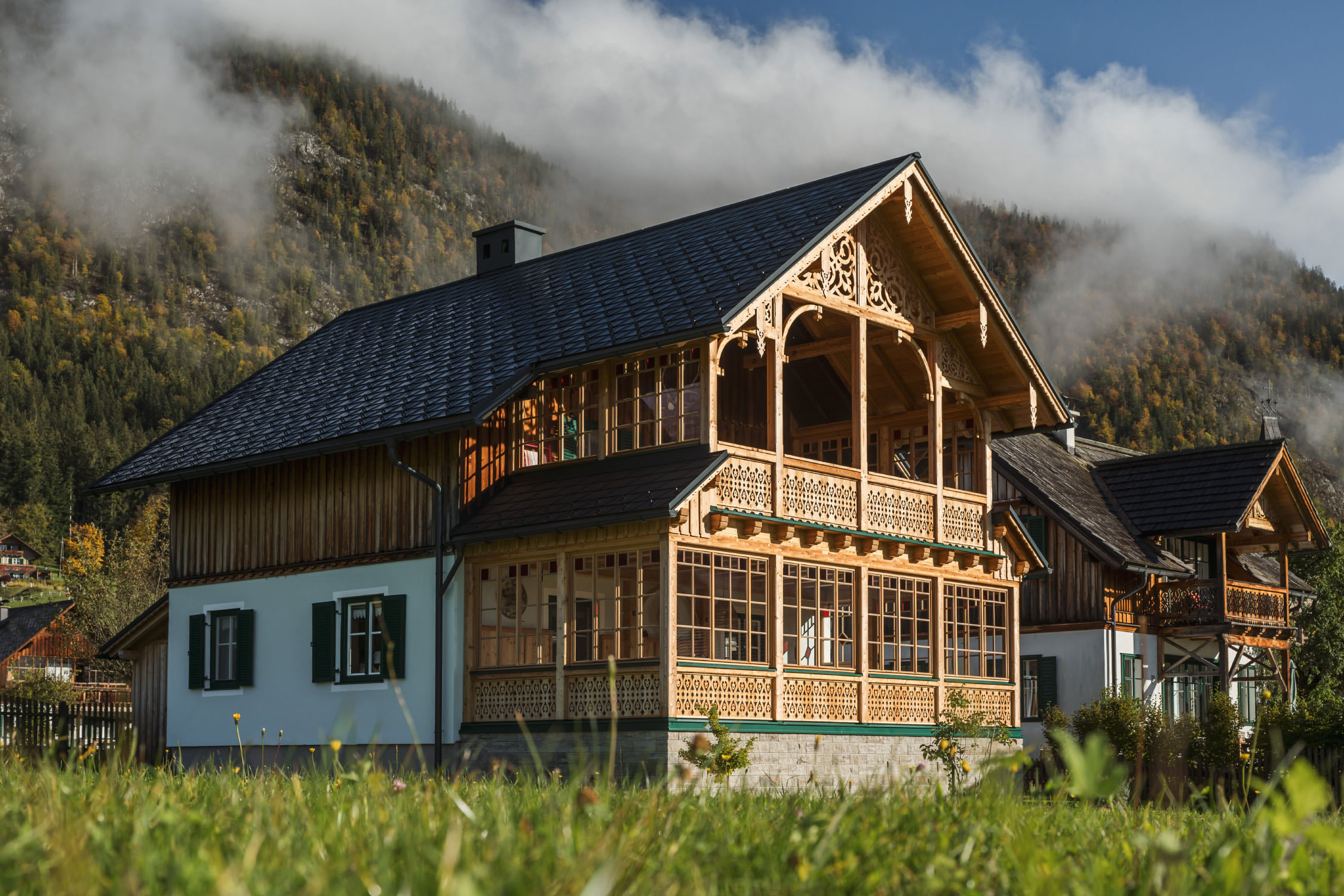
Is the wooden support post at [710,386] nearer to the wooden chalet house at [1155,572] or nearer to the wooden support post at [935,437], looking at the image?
the wooden support post at [935,437]

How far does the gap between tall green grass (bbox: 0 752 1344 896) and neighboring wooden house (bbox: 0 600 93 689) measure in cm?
6621

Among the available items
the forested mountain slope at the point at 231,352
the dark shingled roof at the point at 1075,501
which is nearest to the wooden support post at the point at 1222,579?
the dark shingled roof at the point at 1075,501

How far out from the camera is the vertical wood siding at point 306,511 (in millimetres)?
21297

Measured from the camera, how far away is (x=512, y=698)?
1972 cm

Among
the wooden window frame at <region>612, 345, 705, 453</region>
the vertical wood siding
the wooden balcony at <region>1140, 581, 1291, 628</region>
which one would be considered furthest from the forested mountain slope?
the wooden window frame at <region>612, 345, 705, 453</region>

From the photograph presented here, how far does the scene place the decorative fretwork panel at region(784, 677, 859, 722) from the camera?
19.9 meters

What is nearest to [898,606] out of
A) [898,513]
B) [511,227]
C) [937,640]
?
[937,640]

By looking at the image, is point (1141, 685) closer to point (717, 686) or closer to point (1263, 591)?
point (1263, 591)

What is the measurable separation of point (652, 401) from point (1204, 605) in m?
17.9

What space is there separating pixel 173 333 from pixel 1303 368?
420 feet

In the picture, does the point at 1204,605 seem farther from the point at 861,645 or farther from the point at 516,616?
the point at 516,616

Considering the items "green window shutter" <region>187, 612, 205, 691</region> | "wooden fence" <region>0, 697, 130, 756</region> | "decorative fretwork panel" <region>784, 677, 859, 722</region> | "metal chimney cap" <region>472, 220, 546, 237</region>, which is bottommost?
"wooden fence" <region>0, 697, 130, 756</region>

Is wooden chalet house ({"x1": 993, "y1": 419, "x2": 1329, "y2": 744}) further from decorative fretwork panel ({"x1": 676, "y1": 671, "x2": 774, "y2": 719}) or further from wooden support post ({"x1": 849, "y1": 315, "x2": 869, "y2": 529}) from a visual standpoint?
decorative fretwork panel ({"x1": 676, "y1": 671, "x2": 774, "y2": 719})

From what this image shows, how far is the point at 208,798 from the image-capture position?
5.84m
